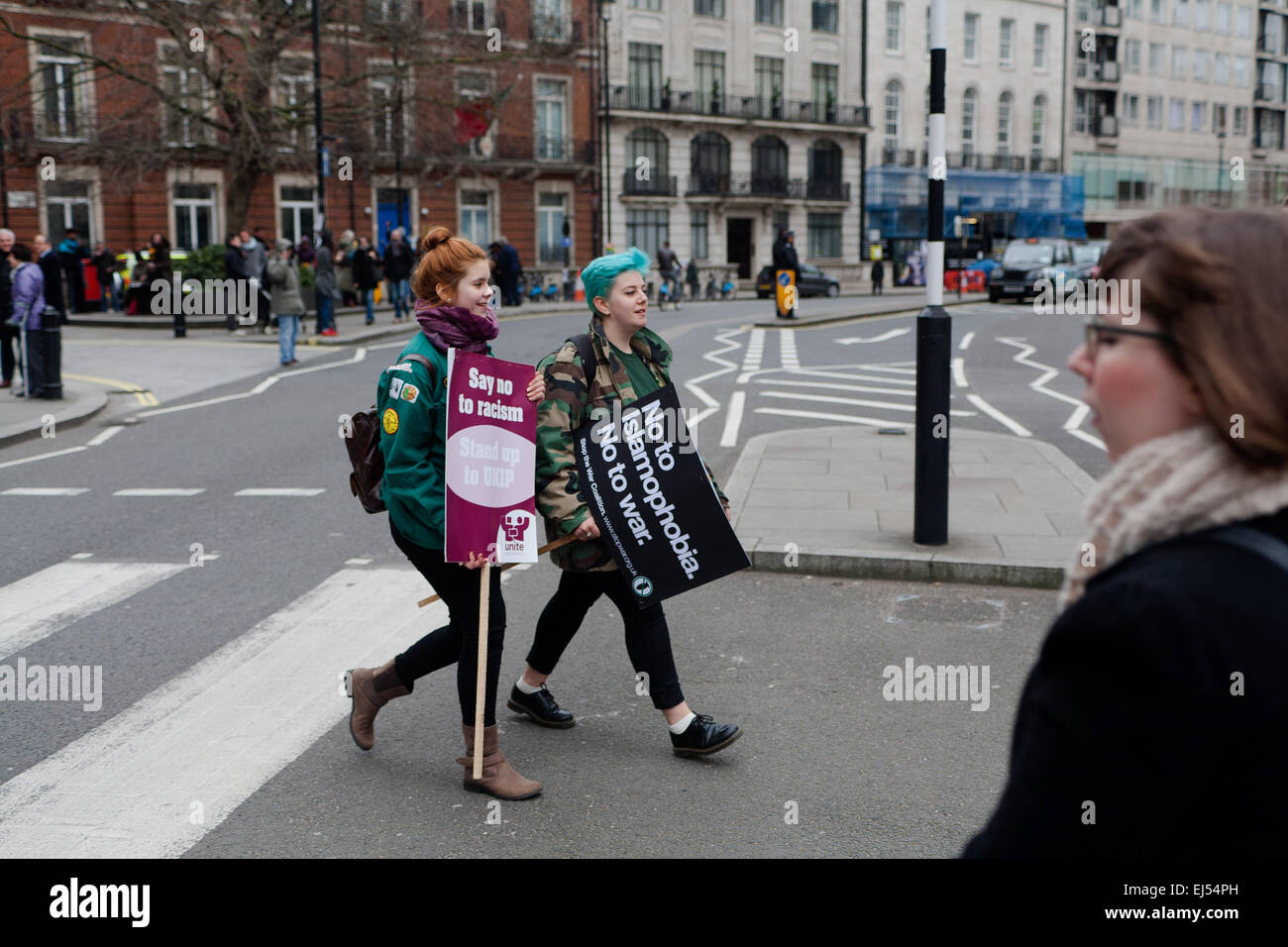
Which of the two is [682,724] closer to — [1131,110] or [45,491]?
[45,491]

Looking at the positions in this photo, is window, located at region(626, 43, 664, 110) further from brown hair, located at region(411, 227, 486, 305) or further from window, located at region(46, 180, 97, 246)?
brown hair, located at region(411, 227, 486, 305)

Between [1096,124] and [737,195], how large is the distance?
2481cm

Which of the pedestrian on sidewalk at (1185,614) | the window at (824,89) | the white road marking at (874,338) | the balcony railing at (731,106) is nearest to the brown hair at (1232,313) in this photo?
the pedestrian on sidewalk at (1185,614)

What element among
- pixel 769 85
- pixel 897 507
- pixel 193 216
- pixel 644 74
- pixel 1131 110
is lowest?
pixel 897 507

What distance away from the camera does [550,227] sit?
49.2m

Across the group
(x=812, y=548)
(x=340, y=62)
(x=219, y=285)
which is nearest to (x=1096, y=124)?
(x=340, y=62)

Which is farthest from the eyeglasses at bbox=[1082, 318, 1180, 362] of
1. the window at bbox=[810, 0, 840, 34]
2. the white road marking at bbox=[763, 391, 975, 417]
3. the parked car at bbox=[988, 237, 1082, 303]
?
the window at bbox=[810, 0, 840, 34]

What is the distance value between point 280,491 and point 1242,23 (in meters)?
81.3

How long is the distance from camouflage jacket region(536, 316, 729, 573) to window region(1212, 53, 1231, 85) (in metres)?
81.1

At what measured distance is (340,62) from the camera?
37750 mm

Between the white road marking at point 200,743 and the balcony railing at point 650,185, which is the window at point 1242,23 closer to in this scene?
the balcony railing at point 650,185

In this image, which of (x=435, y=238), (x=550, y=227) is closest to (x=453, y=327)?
(x=435, y=238)

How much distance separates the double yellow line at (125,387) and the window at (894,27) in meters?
50.6

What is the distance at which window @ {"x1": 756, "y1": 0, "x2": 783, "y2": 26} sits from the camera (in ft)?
186
